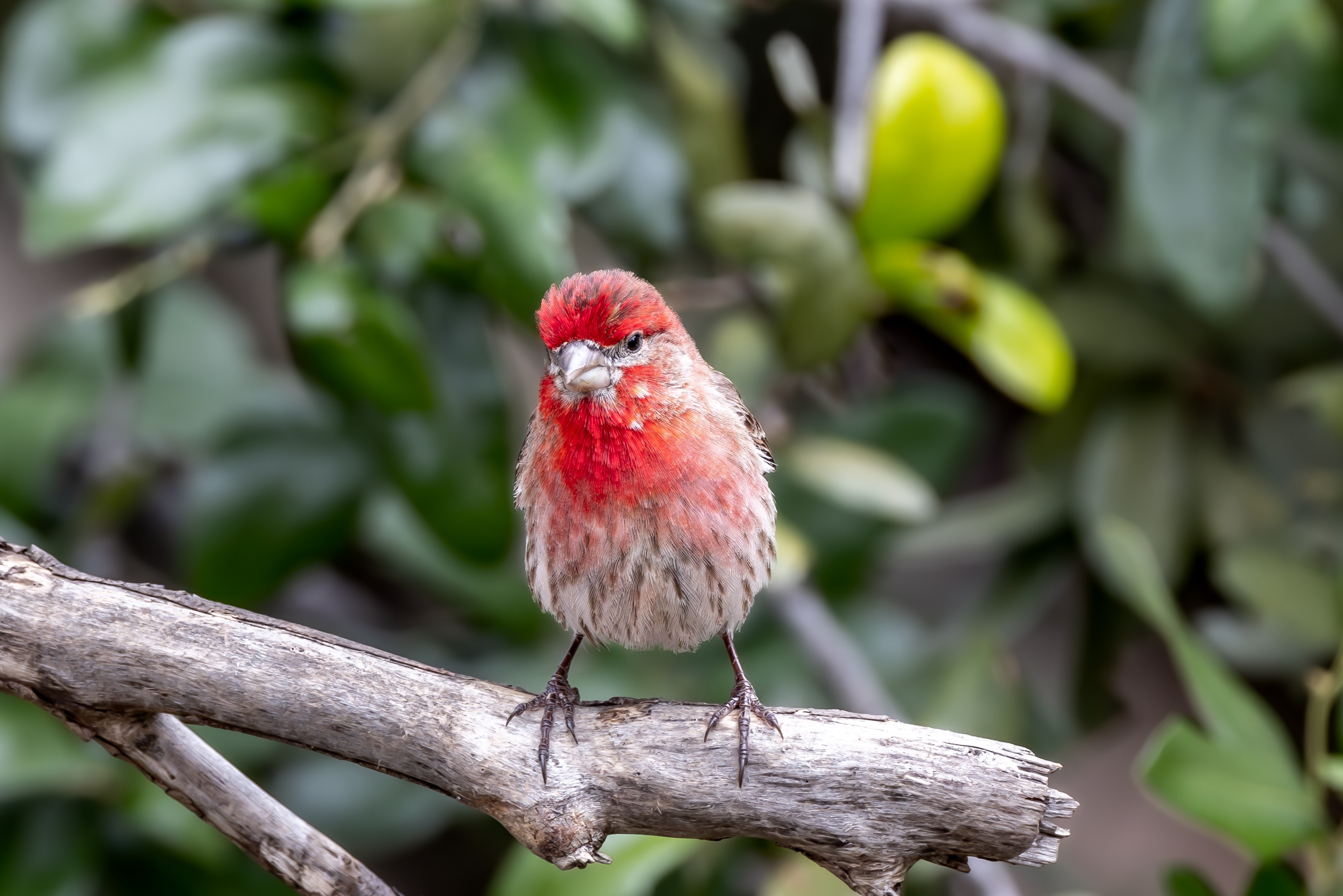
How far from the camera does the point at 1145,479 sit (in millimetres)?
3977

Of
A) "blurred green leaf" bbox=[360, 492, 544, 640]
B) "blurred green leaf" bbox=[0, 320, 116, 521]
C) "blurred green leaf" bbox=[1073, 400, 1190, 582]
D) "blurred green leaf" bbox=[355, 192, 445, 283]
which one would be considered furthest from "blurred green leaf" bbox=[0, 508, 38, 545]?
"blurred green leaf" bbox=[1073, 400, 1190, 582]

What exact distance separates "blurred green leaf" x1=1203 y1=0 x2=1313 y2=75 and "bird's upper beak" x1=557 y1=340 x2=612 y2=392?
1862 millimetres

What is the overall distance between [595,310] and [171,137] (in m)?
1.41

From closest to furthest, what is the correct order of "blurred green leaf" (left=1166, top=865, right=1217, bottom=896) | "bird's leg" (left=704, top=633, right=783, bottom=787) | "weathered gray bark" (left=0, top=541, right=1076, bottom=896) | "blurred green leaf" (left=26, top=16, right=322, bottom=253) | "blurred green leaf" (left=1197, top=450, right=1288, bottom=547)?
"weathered gray bark" (left=0, top=541, right=1076, bottom=896) → "bird's leg" (left=704, top=633, right=783, bottom=787) → "blurred green leaf" (left=1166, top=865, right=1217, bottom=896) → "blurred green leaf" (left=26, top=16, right=322, bottom=253) → "blurred green leaf" (left=1197, top=450, right=1288, bottom=547)

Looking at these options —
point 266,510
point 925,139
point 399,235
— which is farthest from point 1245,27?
point 266,510

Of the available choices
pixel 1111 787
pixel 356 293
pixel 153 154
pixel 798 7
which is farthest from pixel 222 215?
pixel 1111 787

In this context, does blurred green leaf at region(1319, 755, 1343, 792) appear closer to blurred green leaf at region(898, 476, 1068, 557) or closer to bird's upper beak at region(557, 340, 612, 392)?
blurred green leaf at region(898, 476, 1068, 557)

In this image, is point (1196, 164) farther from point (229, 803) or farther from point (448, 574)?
point (229, 803)

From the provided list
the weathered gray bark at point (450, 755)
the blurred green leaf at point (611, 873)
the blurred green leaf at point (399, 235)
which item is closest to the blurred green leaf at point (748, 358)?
the blurred green leaf at point (399, 235)

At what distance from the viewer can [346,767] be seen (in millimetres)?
3859

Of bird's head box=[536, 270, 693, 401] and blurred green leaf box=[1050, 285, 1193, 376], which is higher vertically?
blurred green leaf box=[1050, 285, 1193, 376]

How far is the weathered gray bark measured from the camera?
6.63 feet

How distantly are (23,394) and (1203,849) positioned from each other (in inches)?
189

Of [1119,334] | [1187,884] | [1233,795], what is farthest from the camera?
[1119,334]
